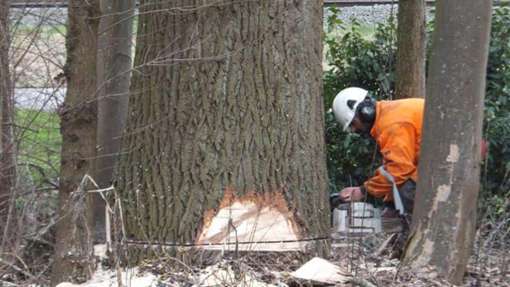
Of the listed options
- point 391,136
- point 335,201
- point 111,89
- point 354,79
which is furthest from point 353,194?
point 354,79

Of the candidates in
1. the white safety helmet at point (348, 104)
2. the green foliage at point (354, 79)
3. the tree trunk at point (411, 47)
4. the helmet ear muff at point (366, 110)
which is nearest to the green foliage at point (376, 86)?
the green foliage at point (354, 79)

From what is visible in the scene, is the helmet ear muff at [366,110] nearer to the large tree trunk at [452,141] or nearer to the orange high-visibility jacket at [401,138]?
the orange high-visibility jacket at [401,138]

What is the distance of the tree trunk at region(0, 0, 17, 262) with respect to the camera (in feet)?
20.0

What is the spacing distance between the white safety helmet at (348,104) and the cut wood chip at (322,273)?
2.30 m

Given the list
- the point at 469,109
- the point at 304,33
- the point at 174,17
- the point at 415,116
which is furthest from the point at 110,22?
the point at 469,109

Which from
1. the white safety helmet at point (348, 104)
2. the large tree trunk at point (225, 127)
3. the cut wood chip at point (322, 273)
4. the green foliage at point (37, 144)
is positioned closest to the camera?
the cut wood chip at point (322, 273)

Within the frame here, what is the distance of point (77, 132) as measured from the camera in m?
5.41

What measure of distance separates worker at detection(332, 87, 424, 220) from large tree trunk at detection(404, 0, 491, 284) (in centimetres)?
102

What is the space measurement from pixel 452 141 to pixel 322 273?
127 cm

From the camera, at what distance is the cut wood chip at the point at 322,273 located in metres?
5.12

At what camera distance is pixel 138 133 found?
5867 millimetres

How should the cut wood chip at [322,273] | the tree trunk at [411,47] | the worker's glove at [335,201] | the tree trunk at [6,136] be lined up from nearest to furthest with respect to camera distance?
1. the cut wood chip at [322,273]
2. the tree trunk at [6,136]
3. the worker's glove at [335,201]
4. the tree trunk at [411,47]

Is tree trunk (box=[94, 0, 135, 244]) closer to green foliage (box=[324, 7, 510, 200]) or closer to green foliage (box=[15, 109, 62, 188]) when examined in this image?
green foliage (box=[15, 109, 62, 188])

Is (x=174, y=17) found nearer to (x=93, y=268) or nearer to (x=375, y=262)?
(x=93, y=268)
